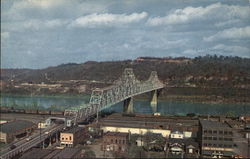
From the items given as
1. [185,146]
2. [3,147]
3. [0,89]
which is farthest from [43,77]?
[185,146]

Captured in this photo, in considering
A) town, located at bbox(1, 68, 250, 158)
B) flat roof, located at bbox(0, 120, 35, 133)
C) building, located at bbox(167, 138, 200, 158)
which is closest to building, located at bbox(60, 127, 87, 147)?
town, located at bbox(1, 68, 250, 158)

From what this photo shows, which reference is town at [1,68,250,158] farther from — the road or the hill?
the hill

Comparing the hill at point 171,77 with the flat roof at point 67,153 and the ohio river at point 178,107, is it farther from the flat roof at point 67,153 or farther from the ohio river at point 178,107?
the flat roof at point 67,153

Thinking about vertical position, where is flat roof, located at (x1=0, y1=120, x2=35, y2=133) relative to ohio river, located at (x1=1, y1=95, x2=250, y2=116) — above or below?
above

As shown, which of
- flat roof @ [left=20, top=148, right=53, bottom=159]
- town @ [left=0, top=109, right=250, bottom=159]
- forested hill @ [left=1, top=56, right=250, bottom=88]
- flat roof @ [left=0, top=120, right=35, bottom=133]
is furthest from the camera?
forested hill @ [left=1, top=56, right=250, bottom=88]

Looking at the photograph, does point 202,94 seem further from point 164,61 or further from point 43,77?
point 43,77
